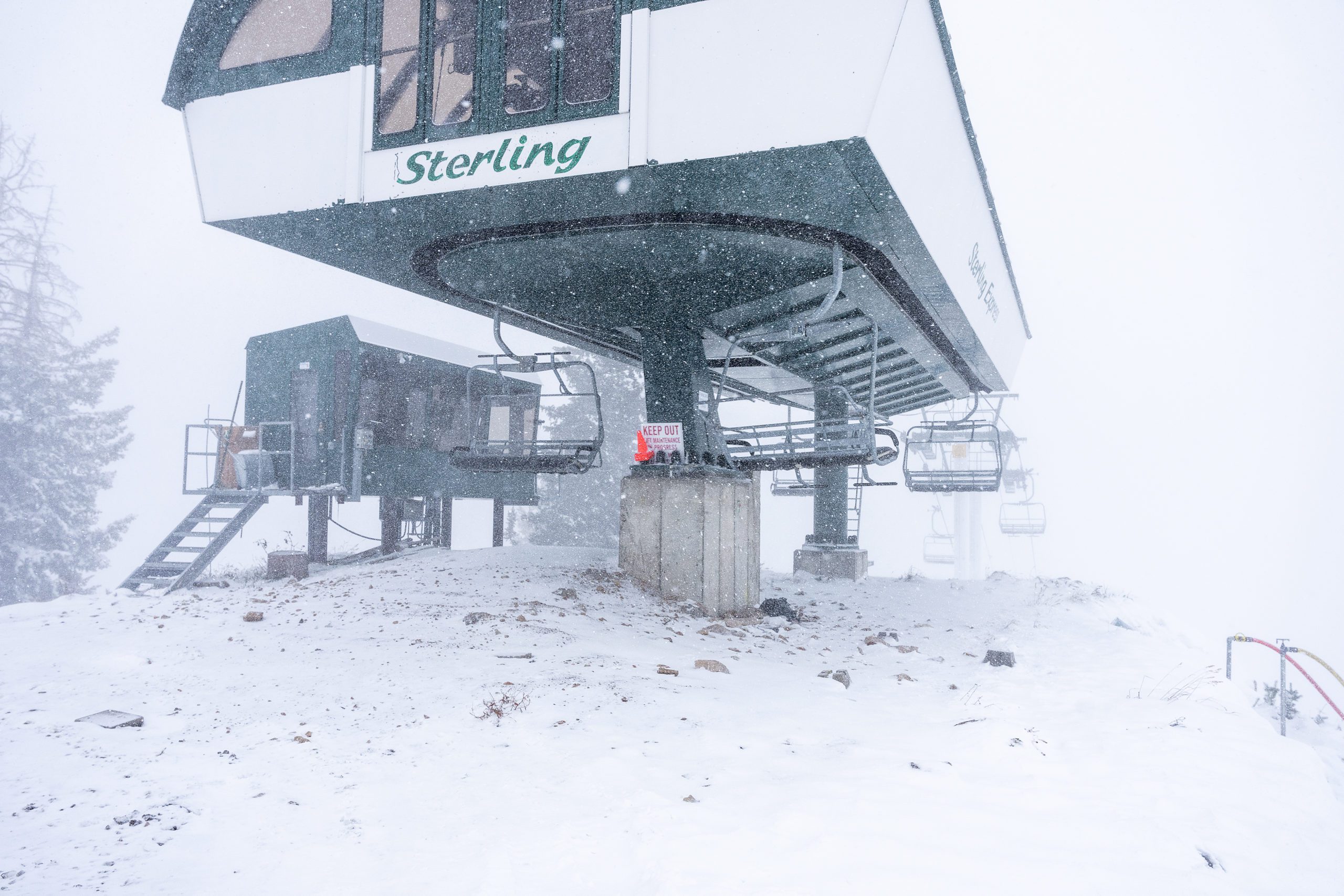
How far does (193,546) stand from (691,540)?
8.30m

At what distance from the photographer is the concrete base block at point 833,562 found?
46.9 feet

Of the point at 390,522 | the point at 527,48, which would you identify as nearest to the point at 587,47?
the point at 527,48

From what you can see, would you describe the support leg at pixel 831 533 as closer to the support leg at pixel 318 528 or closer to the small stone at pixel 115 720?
the support leg at pixel 318 528

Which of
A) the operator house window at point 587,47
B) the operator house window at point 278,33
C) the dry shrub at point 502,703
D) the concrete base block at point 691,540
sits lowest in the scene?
the dry shrub at point 502,703

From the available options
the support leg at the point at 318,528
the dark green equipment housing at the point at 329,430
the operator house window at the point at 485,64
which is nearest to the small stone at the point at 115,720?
the operator house window at the point at 485,64

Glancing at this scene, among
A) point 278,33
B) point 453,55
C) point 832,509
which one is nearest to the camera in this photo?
point 453,55

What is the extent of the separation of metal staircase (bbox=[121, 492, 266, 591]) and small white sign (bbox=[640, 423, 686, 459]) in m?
6.45

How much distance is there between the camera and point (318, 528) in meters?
14.3

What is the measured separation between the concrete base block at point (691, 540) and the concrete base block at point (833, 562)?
5.47 meters

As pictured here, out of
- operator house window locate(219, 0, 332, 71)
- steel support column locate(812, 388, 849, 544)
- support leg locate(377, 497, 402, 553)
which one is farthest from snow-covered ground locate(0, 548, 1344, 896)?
support leg locate(377, 497, 402, 553)

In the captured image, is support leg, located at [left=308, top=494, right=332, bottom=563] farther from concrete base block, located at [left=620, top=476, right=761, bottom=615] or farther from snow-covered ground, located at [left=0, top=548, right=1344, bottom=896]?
concrete base block, located at [left=620, top=476, right=761, bottom=615]

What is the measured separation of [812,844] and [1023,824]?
0.93 m

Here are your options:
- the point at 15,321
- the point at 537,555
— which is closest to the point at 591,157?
the point at 537,555

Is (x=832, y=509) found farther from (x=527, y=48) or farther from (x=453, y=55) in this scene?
(x=453, y=55)
